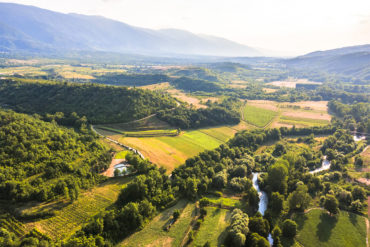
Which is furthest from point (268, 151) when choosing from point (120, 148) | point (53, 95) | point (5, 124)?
point (53, 95)

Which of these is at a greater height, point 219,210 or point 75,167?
point 75,167

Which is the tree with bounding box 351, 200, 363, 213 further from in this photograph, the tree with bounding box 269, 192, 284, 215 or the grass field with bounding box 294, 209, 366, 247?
the tree with bounding box 269, 192, 284, 215

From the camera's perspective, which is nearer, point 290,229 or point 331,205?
point 290,229

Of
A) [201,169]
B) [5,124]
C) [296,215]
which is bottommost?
[296,215]

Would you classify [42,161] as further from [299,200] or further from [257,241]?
[299,200]

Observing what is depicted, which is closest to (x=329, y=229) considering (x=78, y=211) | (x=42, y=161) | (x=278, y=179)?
(x=278, y=179)

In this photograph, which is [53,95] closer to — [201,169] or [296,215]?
[201,169]
